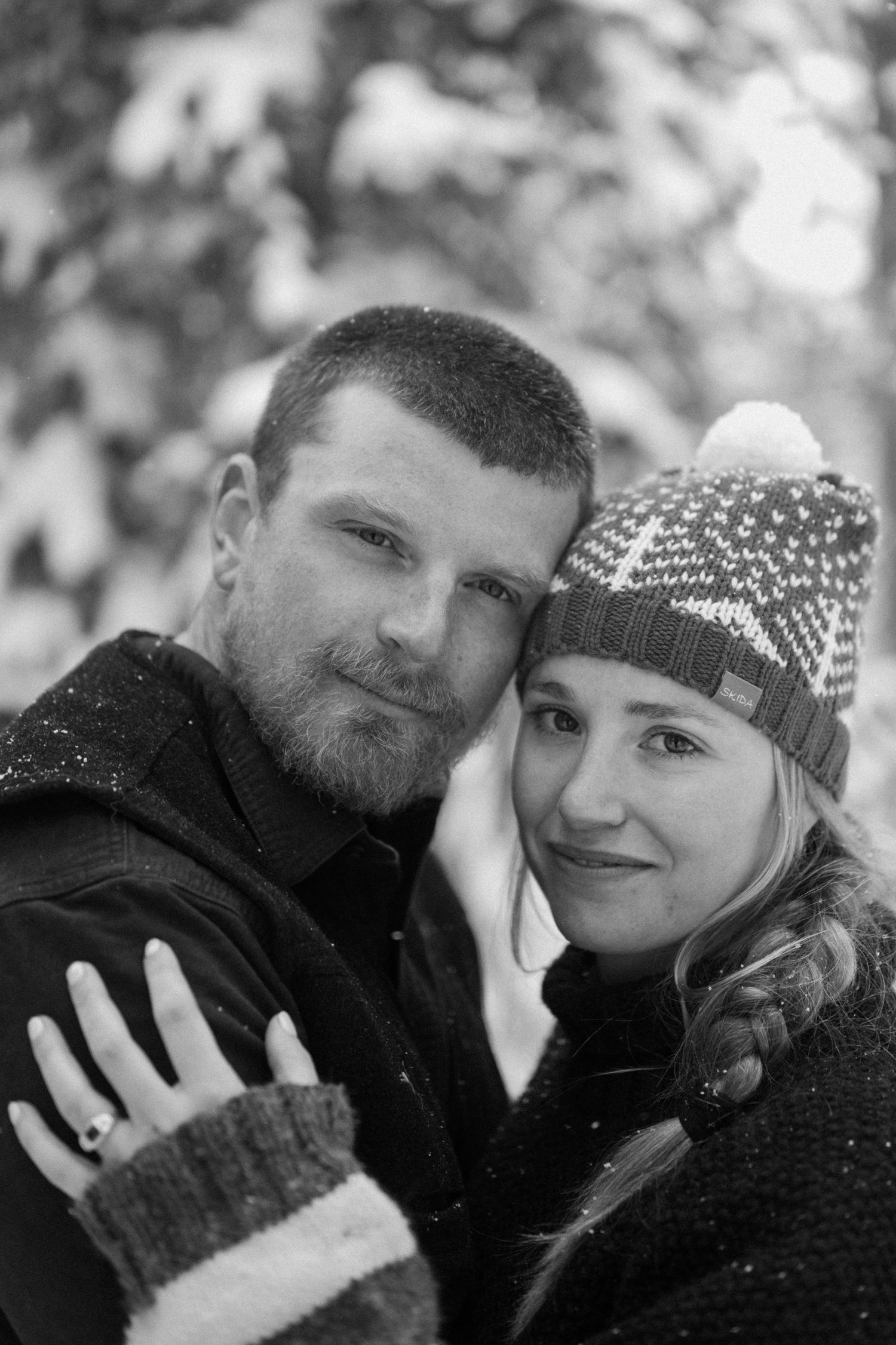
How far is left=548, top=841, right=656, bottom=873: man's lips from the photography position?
2.22 metres

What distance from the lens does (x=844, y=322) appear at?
7871 mm

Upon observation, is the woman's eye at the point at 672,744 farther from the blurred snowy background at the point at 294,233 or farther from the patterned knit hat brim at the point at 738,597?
the blurred snowy background at the point at 294,233

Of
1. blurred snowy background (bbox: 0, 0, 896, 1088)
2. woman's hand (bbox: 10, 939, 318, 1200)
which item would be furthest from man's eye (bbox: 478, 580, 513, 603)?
blurred snowy background (bbox: 0, 0, 896, 1088)

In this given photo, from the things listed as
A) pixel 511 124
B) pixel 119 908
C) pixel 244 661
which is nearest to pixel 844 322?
pixel 511 124

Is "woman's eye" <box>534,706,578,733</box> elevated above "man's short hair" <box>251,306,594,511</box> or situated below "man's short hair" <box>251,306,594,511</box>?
below

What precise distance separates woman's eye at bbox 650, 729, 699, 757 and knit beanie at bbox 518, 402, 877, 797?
98 millimetres

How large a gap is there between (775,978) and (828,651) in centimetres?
63

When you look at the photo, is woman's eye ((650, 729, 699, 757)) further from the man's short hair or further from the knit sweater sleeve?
the knit sweater sleeve

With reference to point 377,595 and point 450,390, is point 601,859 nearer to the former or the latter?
point 377,595

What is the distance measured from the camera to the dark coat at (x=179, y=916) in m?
1.62

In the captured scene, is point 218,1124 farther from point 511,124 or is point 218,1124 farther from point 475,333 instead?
point 511,124

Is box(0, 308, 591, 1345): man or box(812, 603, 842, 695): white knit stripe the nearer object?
box(0, 308, 591, 1345): man

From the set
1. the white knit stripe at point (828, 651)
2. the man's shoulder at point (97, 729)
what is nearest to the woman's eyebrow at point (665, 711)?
the white knit stripe at point (828, 651)

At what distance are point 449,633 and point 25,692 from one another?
3.00m
